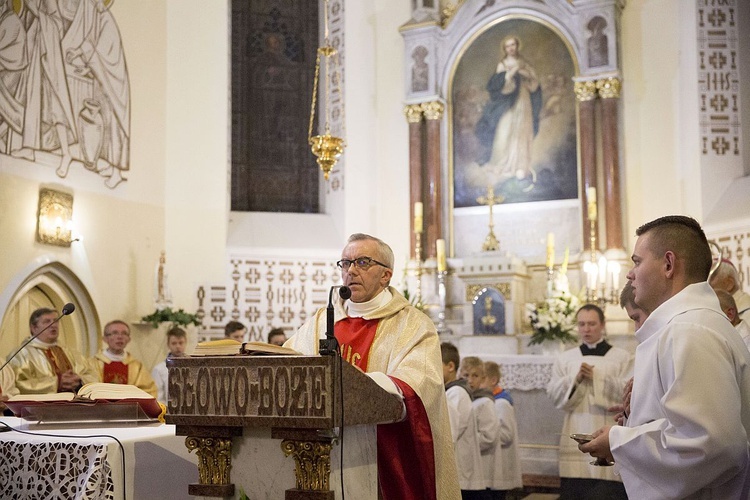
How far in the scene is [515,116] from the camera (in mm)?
12305

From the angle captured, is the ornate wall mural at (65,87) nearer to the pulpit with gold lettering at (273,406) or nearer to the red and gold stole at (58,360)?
the red and gold stole at (58,360)

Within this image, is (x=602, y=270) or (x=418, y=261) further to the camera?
(x=418, y=261)

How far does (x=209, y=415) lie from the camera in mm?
3133

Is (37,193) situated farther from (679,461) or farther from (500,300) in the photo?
(679,461)

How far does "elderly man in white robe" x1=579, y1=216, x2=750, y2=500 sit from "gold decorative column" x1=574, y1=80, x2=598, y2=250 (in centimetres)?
908

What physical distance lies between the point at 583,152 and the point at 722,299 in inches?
307

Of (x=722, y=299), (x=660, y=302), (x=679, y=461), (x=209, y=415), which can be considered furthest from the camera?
(x=722, y=299)

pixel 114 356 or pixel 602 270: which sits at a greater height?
pixel 602 270

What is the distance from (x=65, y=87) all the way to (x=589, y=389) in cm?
701

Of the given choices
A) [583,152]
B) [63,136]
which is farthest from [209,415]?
[583,152]

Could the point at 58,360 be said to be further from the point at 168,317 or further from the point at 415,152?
the point at 415,152

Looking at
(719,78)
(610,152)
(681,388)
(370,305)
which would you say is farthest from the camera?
(610,152)

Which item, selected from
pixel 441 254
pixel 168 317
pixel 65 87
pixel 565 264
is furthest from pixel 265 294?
pixel 565 264

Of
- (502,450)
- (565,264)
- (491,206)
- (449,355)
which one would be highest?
(491,206)
